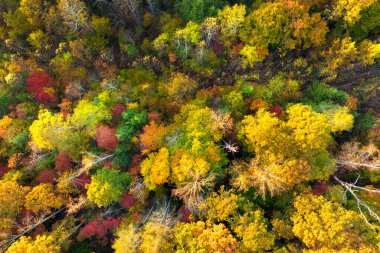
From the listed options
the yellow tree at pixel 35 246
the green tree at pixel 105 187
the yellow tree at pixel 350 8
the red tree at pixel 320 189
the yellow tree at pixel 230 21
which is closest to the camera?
the yellow tree at pixel 35 246

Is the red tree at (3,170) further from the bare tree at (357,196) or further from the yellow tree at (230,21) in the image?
the bare tree at (357,196)

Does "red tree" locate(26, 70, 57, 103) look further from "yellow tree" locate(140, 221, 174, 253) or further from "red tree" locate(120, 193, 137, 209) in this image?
"yellow tree" locate(140, 221, 174, 253)

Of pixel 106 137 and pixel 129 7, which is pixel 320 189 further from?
pixel 129 7

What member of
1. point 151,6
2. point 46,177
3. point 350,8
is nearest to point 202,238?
point 46,177

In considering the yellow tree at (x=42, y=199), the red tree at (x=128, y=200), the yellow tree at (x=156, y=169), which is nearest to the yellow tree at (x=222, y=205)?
the yellow tree at (x=156, y=169)

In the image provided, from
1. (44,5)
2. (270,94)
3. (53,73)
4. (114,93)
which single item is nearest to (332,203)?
(270,94)

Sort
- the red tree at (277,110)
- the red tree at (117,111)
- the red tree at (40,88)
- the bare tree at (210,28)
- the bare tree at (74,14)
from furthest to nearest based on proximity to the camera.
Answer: the red tree at (40,88) < the bare tree at (74,14) < the bare tree at (210,28) < the red tree at (117,111) < the red tree at (277,110)

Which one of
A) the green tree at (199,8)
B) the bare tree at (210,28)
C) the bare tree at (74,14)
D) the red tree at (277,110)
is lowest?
the red tree at (277,110)
